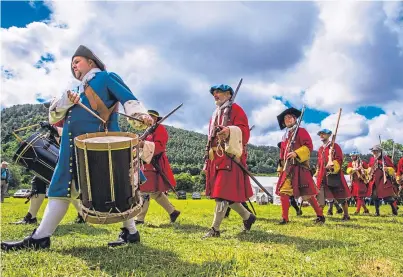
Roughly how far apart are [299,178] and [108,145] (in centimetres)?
530

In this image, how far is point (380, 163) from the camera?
1284cm

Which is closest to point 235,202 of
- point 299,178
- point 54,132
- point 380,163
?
point 299,178

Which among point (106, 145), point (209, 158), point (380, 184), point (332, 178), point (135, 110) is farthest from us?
point (380, 184)

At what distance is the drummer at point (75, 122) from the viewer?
13.1ft

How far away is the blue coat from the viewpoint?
159 inches

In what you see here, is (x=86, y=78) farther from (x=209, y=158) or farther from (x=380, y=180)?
(x=380, y=180)

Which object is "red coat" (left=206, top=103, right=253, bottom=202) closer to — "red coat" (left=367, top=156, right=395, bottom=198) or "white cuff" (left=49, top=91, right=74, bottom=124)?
"white cuff" (left=49, top=91, right=74, bottom=124)

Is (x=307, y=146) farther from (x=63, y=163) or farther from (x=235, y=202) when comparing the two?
(x=63, y=163)

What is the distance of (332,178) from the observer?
402 inches

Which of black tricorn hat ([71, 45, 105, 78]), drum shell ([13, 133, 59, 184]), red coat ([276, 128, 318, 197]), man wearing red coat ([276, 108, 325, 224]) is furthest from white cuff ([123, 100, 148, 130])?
red coat ([276, 128, 318, 197])

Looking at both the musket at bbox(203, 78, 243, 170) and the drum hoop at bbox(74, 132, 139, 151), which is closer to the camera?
the drum hoop at bbox(74, 132, 139, 151)

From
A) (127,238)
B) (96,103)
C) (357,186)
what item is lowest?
(127,238)

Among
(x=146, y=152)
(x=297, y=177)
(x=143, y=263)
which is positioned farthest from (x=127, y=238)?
(x=297, y=177)

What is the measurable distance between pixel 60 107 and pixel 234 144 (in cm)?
245
